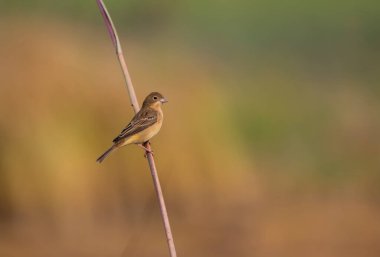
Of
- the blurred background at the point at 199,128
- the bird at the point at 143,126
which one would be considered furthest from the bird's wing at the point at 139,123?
the blurred background at the point at 199,128

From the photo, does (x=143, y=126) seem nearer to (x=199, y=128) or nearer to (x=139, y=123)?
(x=139, y=123)

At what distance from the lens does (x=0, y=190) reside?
69.7 inches

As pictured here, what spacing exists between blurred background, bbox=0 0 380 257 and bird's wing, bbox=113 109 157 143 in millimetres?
390

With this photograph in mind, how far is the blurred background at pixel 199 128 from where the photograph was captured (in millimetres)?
1731

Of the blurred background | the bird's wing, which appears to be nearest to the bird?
the bird's wing

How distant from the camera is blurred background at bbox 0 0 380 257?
1.73 meters

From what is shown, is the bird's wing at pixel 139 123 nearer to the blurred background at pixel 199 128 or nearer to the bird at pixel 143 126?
the bird at pixel 143 126

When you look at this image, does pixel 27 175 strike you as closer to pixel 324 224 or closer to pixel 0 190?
pixel 0 190

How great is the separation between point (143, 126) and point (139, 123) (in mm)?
15

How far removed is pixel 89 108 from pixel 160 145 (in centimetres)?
24

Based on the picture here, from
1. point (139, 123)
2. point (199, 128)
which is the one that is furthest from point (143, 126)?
point (199, 128)

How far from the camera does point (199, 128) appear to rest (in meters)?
1.84

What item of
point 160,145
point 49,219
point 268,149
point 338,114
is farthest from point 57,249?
point 338,114

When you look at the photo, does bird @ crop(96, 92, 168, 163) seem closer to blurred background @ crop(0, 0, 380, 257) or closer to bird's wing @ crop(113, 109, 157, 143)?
bird's wing @ crop(113, 109, 157, 143)
